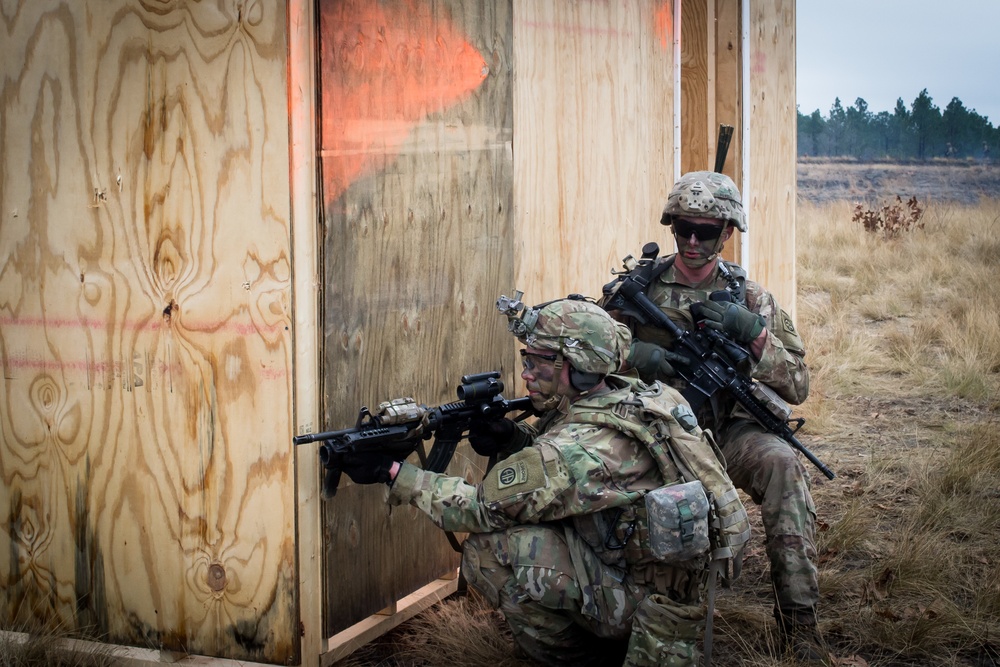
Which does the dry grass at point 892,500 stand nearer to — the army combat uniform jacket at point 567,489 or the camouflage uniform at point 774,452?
the camouflage uniform at point 774,452

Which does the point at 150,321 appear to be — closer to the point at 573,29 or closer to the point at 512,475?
the point at 512,475

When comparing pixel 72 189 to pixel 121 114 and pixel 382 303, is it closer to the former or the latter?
pixel 121 114

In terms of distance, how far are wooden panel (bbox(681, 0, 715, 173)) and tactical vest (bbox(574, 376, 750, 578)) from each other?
383 centimetres

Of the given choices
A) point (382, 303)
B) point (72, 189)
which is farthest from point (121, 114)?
point (382, 303)

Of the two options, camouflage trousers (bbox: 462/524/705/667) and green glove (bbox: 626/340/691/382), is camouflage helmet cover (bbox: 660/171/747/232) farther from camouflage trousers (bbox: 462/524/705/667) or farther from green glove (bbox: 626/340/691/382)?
camouflage trousers (bbox: 462/524/705/667)

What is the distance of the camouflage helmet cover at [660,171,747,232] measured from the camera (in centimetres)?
483

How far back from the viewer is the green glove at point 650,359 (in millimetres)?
4641

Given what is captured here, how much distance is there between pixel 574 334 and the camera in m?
3.88

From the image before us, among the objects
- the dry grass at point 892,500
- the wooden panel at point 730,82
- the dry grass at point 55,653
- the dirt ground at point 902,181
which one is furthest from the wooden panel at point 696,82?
the dirt ground at point 902,181

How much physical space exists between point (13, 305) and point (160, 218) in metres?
0.78

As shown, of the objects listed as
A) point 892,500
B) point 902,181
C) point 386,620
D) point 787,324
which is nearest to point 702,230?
point 787,324

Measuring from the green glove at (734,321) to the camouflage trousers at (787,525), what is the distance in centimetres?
51

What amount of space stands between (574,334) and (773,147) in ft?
14.5

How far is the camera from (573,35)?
529 centimetres
